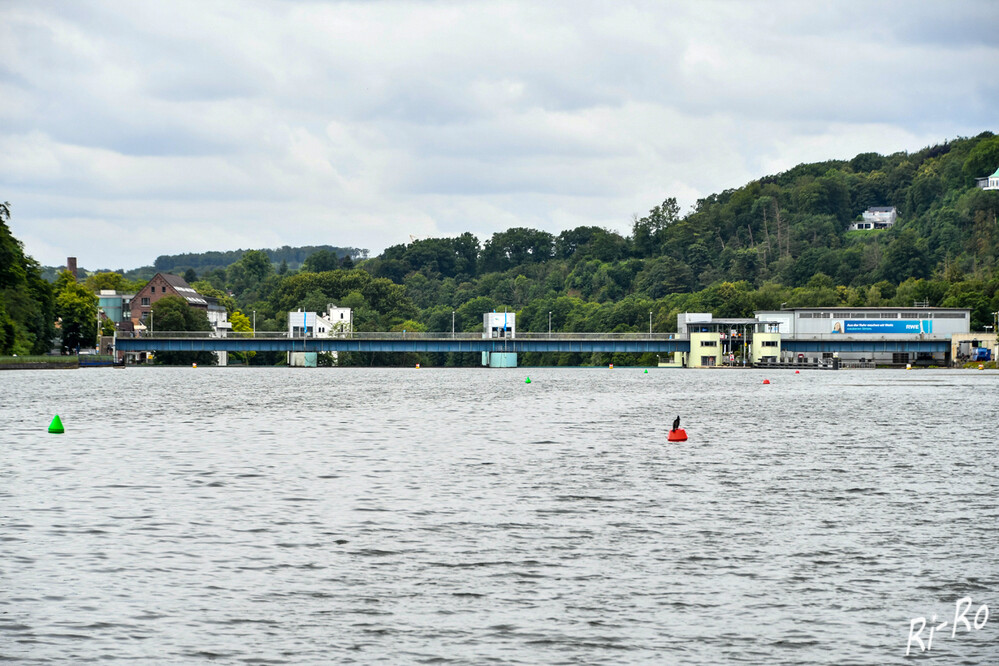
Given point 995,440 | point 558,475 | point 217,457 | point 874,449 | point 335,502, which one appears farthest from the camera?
point 995,440

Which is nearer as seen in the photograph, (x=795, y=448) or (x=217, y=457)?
(x=217, y=457)

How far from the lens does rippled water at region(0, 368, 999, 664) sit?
19.0 m

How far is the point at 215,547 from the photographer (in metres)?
26.7

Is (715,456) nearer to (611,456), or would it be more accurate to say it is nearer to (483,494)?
(611,456)

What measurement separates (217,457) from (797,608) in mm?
32270

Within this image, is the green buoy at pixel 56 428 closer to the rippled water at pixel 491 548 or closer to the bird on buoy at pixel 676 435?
the rippled water at pixel 491 548

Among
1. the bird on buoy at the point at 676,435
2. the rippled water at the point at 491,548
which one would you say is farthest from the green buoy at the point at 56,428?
the bird on buoy at the point at 676,435

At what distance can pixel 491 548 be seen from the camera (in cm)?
2659

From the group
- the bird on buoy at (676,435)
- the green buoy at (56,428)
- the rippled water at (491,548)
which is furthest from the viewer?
the green buoy at (56,428)

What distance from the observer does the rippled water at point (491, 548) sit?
746 inches

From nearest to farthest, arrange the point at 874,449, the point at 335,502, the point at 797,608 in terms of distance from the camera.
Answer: the point at 797,608 → the point at 335,502 → the point at 874,449

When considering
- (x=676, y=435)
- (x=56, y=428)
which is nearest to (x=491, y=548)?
(x=676, y=435)

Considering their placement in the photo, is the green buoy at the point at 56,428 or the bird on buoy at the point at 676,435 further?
the green buoy at the point at 56,428

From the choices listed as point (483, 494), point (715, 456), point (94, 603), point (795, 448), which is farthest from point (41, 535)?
point (795, 448)
